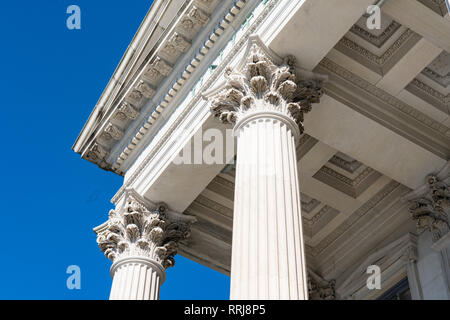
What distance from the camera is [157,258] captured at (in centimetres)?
2305

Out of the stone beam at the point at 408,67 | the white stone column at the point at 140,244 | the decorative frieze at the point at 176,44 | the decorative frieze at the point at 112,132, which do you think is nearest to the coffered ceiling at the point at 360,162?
the stone beam at the point at 408,67

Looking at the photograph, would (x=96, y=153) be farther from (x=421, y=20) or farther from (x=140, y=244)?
(x=421, y=20)

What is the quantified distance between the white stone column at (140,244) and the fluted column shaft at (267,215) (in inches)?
249

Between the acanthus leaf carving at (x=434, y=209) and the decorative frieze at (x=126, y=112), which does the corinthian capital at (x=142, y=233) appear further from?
the acanthus leaf carving at (x=434, y=209)

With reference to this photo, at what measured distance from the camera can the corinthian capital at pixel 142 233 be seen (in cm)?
2303

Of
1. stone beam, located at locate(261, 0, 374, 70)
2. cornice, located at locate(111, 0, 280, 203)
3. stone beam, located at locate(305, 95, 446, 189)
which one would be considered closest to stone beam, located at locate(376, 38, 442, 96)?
stone beam, located at locate(305, 95, 446, 189)

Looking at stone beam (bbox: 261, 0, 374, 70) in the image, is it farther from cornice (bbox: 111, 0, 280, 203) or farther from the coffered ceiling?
the coffered ceiling

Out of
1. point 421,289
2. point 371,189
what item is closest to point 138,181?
point 371,189

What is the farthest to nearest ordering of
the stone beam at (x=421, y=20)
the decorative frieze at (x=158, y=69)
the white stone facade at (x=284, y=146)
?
the decorative frieze at (x=158, y=69) < the stone beam at (x=421, y=20) < the white stone facade at (x=284, y=146)

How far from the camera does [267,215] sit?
1570 cm

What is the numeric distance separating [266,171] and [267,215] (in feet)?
4.74

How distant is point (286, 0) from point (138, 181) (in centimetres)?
858

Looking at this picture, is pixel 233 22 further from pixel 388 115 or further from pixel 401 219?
pixel 401 219

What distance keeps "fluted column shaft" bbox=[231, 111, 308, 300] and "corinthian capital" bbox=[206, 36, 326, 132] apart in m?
0.49
